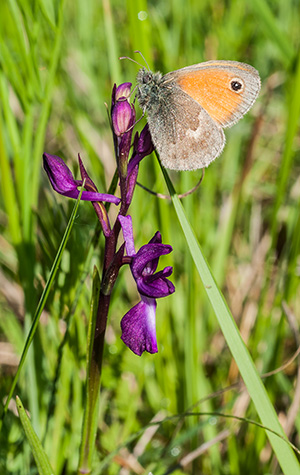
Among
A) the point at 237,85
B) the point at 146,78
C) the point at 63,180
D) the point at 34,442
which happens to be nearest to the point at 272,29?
the point at 237,85

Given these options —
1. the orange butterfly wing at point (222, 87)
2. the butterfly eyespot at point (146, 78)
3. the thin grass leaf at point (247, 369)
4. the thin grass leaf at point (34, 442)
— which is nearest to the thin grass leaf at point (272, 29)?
the orange butterfly wing at point (222, 87)

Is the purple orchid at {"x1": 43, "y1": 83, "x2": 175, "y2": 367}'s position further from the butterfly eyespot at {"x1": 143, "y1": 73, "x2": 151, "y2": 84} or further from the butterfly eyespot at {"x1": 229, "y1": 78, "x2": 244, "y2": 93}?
the butterfly eyespot at {"x1": 229, "y1": 78, "x2": 244, "y2": 93}

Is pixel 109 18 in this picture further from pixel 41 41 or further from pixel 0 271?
pixel 0 271

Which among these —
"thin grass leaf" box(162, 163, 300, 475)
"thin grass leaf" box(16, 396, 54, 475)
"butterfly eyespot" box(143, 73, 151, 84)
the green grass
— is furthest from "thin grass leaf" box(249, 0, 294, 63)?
"thin grass leaf" box(16, 396, 54, 475)

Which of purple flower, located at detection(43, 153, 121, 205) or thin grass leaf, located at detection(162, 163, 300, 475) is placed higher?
purple flower, located at detection(43, 153, 121, 205)

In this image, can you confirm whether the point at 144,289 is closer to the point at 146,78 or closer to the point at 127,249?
the point at 127,249

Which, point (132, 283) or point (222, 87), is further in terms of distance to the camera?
point (132, 283)
